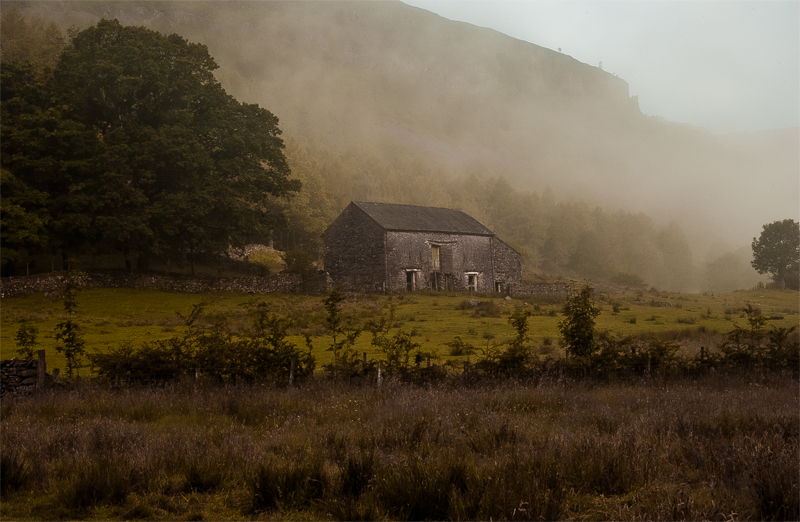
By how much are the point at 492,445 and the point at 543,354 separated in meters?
12.6

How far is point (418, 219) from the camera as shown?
176 feet

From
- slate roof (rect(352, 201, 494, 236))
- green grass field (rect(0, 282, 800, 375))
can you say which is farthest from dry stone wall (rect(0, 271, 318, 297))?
slate roof (rect(352, 201, 494, 236))

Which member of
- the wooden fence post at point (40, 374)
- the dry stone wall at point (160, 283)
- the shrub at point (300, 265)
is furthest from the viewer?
the shrub at point (300, 265)

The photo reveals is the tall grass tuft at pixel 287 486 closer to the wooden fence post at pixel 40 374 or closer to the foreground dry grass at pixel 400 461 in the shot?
the foreground dry grass at pixel 400 461

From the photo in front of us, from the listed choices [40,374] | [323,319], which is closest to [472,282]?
[323,319]

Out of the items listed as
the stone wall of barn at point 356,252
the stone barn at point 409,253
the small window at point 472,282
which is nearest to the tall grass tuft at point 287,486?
the stone barn at point 409,253

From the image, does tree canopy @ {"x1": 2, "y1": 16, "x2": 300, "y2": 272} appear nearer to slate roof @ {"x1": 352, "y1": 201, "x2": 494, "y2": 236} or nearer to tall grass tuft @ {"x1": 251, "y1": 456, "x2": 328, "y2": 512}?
slate roof @ {"x1": 352, "y1": 201, "x2": 494, "y2": 236}

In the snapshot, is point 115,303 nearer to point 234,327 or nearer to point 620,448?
point 234,327

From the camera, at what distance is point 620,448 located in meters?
7.44

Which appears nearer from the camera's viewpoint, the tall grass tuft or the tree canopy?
the tall grass tuft

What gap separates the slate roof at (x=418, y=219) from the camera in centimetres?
5050

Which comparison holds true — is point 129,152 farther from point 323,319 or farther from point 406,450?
point 406,450

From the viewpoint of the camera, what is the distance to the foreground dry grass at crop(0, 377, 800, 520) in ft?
19.4

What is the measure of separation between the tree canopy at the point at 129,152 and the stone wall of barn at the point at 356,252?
7247 millimetres
